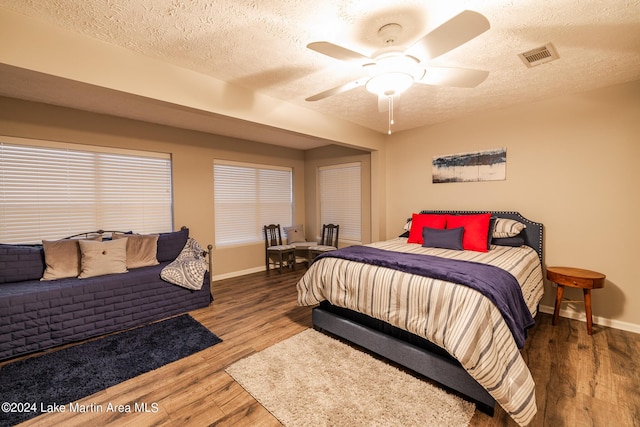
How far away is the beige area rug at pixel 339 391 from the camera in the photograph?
167cm

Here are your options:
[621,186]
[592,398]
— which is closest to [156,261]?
[592,398]

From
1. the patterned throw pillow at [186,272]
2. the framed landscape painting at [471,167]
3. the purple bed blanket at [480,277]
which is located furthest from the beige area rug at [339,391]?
the framed landscape painting at [471,167]

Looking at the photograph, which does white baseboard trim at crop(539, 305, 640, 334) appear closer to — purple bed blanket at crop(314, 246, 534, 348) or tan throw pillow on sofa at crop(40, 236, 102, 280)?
purple bed blanket at crop(314, 246, 534, 348)

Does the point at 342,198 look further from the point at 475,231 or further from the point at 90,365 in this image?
the point at 90,365

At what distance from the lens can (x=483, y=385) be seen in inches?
63.5

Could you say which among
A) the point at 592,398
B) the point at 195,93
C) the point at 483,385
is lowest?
the point at 592,398

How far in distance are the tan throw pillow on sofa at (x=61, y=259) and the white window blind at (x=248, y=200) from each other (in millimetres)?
1910

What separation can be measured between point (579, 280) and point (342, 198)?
3.52 meters

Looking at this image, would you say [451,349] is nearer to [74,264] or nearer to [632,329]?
[632,329]

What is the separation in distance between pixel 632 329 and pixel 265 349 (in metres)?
3.67

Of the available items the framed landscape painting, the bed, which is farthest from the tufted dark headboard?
the framed landscape painting

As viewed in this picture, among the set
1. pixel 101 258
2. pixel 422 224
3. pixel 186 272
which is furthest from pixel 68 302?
pixel 422 224

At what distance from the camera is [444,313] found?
1.86m

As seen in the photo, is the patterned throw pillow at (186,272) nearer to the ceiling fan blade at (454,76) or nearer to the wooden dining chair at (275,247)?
the wooden dining chair at (275,247)
